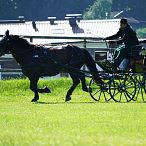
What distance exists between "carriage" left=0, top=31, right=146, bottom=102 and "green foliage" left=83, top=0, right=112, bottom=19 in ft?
387

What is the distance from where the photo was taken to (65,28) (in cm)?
8519

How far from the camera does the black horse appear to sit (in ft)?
67.7

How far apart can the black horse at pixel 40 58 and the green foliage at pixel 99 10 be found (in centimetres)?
11807

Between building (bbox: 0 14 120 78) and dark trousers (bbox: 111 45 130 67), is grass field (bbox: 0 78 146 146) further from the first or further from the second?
building (bbox: 0 14 120 78)

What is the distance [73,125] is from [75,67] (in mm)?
8548

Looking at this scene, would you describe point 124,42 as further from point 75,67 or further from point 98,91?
point 75,67

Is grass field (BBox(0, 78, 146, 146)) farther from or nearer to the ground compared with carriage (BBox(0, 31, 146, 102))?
farther from the ground

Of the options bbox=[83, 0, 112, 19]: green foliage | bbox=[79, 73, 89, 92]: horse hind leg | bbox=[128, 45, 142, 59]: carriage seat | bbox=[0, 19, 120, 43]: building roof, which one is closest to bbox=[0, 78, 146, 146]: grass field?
bbox=[128, 45, 142, 59]: carriage seat

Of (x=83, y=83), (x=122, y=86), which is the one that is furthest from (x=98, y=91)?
(x=122, y=86)

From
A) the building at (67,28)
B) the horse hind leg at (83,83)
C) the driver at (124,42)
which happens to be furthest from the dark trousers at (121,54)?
the building at (67,28)

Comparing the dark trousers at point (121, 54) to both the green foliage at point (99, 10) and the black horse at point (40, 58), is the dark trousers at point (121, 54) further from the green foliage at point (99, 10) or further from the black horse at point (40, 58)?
the green foliage at point (99, 10)

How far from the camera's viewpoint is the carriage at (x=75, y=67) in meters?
20.0

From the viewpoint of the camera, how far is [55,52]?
20.8 m

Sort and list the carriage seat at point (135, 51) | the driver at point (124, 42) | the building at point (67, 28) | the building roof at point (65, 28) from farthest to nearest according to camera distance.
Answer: the building roof at point (65, 28) → the building at point (67, 28) → the driver at point (124, 42) → the carriage seat at point (135, 51)
